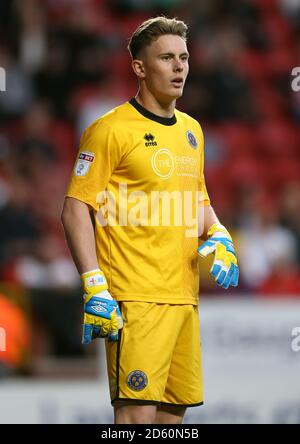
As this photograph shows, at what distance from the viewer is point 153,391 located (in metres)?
4.38

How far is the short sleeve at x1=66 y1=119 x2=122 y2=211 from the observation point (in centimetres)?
440

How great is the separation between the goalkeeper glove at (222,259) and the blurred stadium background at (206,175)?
2.59m

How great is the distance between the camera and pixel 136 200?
4.47 metres

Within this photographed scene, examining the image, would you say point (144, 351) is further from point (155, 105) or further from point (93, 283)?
point (155, 105)

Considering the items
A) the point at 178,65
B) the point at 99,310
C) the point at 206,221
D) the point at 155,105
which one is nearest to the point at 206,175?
the point at 206,221

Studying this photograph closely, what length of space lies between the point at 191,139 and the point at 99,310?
883 millimetres

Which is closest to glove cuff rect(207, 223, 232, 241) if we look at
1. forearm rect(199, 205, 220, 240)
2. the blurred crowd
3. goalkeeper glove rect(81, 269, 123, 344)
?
forearm rect(199, 205, 220, 240)

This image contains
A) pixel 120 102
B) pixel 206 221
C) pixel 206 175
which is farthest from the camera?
pixel 120 102

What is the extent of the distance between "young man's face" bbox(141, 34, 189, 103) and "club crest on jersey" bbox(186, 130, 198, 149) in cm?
23

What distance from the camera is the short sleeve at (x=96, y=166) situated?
4.40 meters

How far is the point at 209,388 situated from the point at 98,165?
390 cm

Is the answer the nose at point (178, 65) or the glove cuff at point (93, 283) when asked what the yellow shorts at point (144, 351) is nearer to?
the glove cuff at point (93, 283)

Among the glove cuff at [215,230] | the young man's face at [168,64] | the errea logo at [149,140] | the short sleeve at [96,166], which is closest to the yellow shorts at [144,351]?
the glove cuff at [215,230]

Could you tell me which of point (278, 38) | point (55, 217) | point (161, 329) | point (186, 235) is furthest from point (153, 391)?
point (278, 38)
